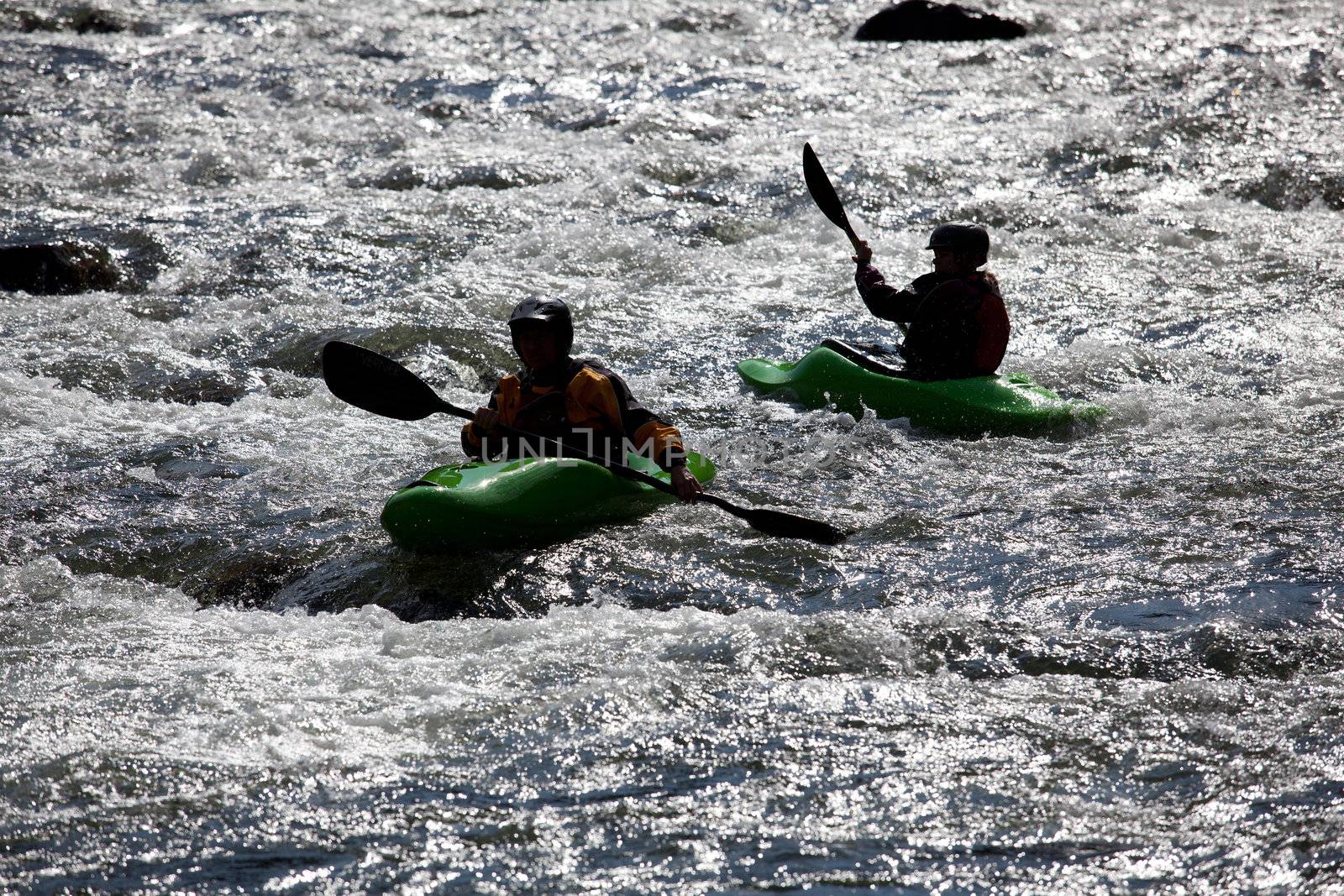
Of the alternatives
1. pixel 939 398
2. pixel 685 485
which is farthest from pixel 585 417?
pixel 939 398

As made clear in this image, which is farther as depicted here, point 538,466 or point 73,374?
point 73,374

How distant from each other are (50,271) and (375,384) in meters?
4.07

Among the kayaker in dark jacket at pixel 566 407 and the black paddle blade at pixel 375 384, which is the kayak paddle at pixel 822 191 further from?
the black paddle blade at pixel 375 384

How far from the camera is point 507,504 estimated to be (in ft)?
15.6

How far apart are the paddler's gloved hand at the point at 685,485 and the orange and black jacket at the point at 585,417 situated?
5.0 inches

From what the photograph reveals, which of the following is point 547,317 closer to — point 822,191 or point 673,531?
point 673,531

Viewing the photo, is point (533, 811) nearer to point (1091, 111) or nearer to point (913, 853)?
point (913, 853)

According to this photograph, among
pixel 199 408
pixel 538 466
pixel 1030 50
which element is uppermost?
pixel 1030 50

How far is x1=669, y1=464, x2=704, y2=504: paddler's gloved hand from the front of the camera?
16.1 feet

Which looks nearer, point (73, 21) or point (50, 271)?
point (50, 271)

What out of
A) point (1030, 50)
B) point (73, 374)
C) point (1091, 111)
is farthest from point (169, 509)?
point (1030, 50)

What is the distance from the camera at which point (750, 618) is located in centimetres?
420

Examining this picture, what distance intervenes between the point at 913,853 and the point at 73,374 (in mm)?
5415

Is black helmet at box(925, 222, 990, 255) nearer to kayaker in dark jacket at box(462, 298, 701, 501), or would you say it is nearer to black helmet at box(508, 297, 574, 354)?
kayaker in dark jacket at box(462, 298, 701, 501)
